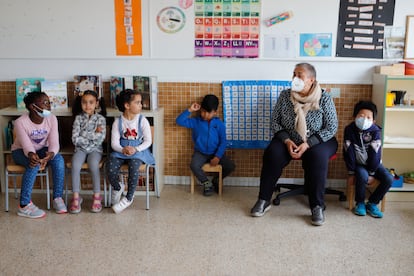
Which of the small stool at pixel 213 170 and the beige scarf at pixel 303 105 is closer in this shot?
the beige scarf at pixel 303 105

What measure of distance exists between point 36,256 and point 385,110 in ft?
9.30

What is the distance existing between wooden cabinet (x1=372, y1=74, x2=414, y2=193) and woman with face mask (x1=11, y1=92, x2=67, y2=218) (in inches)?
104

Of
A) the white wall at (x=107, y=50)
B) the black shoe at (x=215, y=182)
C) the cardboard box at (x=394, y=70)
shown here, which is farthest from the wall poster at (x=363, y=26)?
the black shoe at (x=215, y=182)

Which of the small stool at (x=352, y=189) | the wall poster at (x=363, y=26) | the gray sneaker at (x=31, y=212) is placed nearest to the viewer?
the gray sneaker at (x=31, y=212)

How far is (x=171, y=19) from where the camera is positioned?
4.15 m

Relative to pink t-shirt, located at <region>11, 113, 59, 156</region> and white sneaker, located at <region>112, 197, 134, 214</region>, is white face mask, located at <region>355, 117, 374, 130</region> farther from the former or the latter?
pink t-shirt, located at <region>11, 113, 59, 156</region>

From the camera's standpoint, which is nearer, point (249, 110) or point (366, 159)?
point (366, 159)

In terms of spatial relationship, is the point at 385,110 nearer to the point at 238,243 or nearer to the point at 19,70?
the point at 238,243

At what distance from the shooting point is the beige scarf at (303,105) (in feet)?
12.1

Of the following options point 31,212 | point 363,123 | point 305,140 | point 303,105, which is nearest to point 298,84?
point 303,105

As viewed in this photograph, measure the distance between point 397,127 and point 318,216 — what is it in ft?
4.24

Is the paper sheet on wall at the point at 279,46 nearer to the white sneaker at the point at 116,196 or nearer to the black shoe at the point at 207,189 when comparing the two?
the black shoe at the point at 207,189

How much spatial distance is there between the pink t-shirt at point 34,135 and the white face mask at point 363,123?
237 centimetres

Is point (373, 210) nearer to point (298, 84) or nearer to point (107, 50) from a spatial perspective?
point (298, 84)
